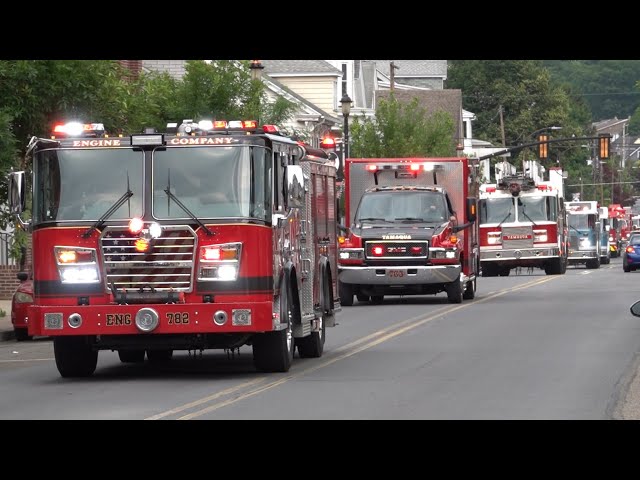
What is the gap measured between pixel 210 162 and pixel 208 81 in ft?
60.5

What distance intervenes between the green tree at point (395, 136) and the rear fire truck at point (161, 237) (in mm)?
44065

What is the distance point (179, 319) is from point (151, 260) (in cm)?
71

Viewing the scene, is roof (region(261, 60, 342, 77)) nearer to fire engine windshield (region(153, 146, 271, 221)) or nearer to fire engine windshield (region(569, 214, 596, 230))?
fire engine windshield (region(569, 214, 596, 230))

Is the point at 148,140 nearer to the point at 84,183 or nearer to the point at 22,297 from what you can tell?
the point at 84,183

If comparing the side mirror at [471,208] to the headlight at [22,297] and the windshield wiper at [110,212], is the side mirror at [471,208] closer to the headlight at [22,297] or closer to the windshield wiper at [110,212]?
the headlight at [22,297]

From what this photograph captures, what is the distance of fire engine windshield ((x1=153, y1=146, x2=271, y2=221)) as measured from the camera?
1689cm

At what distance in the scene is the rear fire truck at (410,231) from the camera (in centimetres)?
3158

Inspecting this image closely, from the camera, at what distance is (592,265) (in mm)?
68625

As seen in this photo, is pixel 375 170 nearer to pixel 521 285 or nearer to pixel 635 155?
pixel 521 285

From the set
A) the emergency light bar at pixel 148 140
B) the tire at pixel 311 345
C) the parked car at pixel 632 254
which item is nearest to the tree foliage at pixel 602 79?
the parked car at pixel 632 254

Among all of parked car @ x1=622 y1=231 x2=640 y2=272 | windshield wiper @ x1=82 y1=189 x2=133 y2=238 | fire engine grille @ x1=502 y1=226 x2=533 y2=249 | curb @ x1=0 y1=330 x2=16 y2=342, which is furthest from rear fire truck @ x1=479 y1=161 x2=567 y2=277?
windshield wiper @ x1=82 y1=189 x2=133 y2=238

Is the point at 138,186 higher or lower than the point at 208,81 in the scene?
lower
